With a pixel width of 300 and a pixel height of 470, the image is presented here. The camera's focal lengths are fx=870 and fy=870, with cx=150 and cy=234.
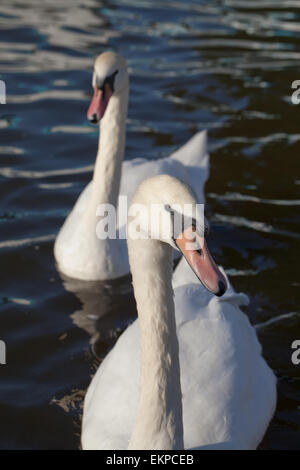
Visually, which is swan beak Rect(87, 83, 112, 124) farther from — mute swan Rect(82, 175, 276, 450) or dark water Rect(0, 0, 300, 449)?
mute swan Rect(82, 175, 276, 450)

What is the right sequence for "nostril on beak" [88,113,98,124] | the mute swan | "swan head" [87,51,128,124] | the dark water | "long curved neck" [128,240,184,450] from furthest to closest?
"swan head" [87,51,128,124]
"nostril on beak" [88,113,98,124]
the dark water
"long curved neck" [128,240,184,450]
the mute swan

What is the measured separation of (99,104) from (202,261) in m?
3.80

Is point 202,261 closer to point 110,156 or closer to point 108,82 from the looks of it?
point 110,156

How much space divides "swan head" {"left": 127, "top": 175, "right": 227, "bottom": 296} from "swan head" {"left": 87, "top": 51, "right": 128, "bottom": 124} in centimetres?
340

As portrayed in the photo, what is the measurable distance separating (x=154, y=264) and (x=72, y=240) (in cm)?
362

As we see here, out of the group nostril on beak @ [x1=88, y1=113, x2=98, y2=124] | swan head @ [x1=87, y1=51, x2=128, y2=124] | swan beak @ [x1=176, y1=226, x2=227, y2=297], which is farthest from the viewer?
swan head @ [x1=87, y1=51, x2=128, y2=124]

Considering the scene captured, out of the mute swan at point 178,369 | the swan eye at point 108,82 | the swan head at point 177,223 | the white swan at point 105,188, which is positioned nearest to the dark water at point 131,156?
the white swan at point 105,188

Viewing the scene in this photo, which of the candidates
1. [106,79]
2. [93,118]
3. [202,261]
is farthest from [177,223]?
[106,79]

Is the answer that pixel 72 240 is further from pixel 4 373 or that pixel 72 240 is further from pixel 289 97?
pixel 289 97

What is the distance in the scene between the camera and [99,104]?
7309 mm

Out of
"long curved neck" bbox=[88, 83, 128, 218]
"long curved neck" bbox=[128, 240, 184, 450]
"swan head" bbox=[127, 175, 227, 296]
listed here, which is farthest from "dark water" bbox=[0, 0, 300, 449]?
"swan head" bbox=[127, 175, 227, 296]

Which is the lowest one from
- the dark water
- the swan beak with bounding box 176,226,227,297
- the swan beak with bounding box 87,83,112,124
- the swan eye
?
the dark water

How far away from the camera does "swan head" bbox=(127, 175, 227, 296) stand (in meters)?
3.73

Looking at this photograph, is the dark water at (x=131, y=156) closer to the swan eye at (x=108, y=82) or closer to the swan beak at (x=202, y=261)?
the swan eye at (x=108, y=82)
